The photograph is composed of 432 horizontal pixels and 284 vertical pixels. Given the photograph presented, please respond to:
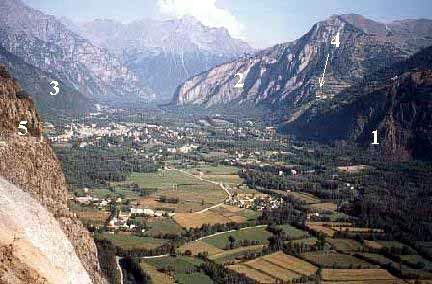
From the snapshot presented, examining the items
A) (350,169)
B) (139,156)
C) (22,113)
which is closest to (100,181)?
(139,156)

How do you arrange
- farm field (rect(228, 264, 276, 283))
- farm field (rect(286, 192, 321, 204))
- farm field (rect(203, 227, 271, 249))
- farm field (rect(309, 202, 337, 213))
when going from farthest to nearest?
farm field (rect(286, 192, 321, 204)) → farm field (rect(309, 202, 337, 213)) → farm field (rect(203, 227, 271, 249)) → farm field (rect(228, 264, 276, 283))

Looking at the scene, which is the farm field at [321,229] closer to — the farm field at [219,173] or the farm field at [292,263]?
the farm field at [292,263]

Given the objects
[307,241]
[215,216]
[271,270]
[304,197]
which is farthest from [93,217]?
[304,197]

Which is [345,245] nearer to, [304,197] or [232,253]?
[232,253]

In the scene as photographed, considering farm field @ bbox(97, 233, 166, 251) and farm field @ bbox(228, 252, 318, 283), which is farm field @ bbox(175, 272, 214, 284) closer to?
farm field @ bbox(228, 252, 318, 283)

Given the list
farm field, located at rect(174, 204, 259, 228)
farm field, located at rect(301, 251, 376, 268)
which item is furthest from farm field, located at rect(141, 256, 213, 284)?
farm field, located at rect(174, 204, 259, 228)

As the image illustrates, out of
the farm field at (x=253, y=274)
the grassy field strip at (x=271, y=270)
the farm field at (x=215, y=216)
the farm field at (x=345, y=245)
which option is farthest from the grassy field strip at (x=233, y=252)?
the farm field at (x=215, y=216)

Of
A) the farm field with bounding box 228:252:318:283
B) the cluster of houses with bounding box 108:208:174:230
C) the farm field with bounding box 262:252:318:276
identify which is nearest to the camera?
the farm field with bounding box 228:252:318:283

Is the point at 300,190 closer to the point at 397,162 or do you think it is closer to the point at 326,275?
the point at 397,162
